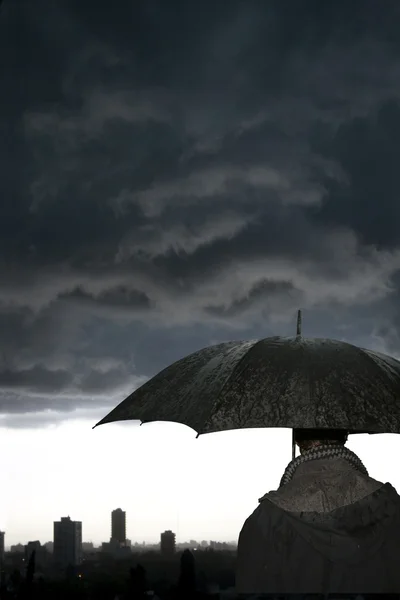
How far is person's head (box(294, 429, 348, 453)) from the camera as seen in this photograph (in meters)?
6.36

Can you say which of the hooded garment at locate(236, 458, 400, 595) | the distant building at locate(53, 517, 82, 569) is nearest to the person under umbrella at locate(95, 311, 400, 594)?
the hooded garment at locate(236, 458, 400, 595)

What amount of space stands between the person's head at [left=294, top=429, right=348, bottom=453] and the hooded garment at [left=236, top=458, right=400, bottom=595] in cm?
57

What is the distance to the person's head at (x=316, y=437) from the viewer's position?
636 centimetres

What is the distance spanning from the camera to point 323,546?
5.56 m

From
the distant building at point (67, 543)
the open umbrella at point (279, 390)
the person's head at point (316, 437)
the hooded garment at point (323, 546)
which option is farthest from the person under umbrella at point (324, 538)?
the distant building at point (67, 543)

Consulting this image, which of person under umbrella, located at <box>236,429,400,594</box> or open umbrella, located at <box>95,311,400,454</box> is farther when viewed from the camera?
open umbrella, located at <box>95,311,400,454</box>

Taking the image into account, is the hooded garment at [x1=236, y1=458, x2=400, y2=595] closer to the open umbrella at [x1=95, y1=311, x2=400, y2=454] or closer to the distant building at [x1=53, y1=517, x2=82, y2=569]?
the open umbrella at [x1=95, y1=311, x2=400, y2=454]

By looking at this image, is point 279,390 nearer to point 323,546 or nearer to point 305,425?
point 305,425

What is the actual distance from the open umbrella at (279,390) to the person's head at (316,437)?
138mm

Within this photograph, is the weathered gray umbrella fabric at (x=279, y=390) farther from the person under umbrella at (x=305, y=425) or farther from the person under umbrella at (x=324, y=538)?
the person under umbrella at (x=324, y=538)

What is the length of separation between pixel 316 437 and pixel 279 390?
1.44ft

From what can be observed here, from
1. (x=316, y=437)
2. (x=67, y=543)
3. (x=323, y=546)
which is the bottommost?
(x=67, y=543)

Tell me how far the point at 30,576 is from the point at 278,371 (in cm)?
2974

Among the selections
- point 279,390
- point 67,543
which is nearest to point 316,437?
point 279,390
